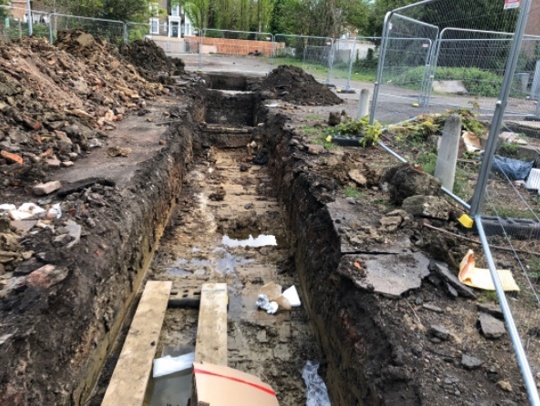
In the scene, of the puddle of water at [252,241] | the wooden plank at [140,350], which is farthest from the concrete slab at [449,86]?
the wooden plank at [140,350]

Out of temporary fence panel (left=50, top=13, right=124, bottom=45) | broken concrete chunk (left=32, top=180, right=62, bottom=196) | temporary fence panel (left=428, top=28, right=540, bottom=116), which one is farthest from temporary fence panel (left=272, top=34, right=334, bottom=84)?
broken concrete chunk (left=32, top=180, right=62, bottom=196)

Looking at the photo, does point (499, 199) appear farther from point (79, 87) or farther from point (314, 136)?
point (79, 87)

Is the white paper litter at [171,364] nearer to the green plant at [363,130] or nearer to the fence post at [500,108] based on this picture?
the fence post at [500,108]

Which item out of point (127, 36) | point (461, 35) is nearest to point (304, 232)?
point (461, 35)

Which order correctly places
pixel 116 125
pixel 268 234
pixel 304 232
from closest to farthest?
pixel 304 232
pixel 268 234
pixel 116 125

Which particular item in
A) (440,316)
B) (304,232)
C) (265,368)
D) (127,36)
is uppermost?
(127,36)

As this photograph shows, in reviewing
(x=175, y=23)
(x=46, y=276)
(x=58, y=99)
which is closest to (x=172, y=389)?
(x=46, y=276)

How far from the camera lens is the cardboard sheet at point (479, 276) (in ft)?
10.2

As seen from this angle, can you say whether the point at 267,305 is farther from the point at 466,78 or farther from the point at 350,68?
the point at 350,68

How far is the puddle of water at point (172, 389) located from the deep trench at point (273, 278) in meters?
0.01

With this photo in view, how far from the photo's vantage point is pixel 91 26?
1420 centimetres

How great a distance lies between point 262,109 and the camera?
36.4 ft

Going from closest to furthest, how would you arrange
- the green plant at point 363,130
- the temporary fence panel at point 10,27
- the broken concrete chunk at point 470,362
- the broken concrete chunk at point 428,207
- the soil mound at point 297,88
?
1. the broken concrete chunk at point 470,362
2. the broken concrete chunk at point 428,207
3. the green plant at point 363,130
4. the temporary fence panel at point 10,27
5. the soil mound at point 297,88

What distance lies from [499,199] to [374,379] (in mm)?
2764
